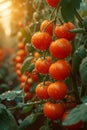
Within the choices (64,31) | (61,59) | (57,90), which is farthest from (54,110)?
(64,31)

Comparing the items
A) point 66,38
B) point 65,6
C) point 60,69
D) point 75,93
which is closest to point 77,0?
point 65,6

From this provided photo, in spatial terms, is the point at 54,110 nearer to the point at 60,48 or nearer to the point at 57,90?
the point at 57,90

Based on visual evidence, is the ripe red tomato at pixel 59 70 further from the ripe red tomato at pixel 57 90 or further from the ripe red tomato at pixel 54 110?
the ripe red tomato at pixel 54 110

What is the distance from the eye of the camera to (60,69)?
1549 millimetres

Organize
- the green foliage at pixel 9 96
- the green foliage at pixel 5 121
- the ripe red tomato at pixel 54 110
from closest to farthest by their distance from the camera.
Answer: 1. the ripe red tomato at pixel 54 110
2. the green foliage at pixel 5 121
3. the green foliage at pixel 9 96

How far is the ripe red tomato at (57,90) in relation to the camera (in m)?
1.57

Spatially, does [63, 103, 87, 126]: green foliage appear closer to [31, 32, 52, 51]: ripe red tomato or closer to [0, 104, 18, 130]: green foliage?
[31, 32, 52, 51]: ripe red tomato

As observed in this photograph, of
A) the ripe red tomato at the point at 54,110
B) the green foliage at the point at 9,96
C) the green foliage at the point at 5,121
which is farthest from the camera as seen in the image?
the green foliage at the point at 9,96

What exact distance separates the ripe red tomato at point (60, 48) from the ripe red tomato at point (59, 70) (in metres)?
0.03

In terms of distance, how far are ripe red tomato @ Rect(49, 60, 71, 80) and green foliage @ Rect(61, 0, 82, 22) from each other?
0.18 meters

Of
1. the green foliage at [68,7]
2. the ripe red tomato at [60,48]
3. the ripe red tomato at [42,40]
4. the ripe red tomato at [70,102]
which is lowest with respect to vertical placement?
the ripe red tomato at [70,102]

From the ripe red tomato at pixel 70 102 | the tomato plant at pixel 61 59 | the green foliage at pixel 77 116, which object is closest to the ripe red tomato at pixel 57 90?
the tomato plant at pixel 61 59

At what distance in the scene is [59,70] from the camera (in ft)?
5.08

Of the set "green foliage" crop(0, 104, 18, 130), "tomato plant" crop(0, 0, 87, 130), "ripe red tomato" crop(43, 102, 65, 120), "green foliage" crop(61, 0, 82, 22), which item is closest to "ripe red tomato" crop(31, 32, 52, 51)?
"tomato plant" crop(0, 0, 87, 130)
